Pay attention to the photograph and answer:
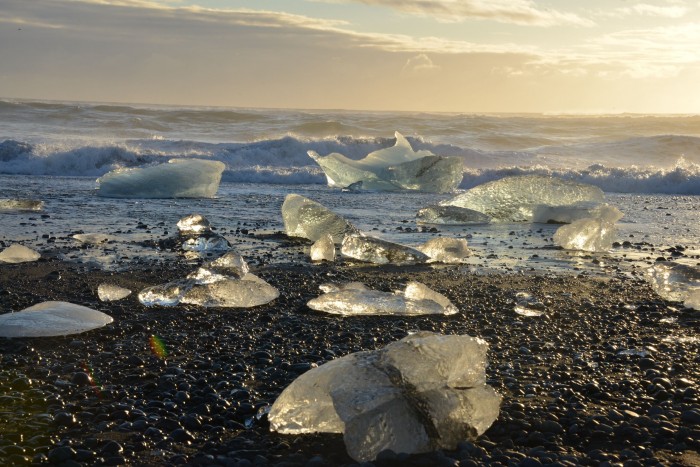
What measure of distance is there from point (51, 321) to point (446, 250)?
3.58 metres

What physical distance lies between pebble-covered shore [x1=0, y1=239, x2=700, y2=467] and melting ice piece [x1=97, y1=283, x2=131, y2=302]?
Answer: 0.25 feet

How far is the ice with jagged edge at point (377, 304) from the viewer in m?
4.55

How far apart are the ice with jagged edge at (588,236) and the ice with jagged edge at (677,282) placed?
1.80 metres

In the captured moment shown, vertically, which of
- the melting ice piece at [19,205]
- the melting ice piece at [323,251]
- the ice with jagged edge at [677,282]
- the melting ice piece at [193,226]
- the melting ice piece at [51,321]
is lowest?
the melting ice piece at [19,205]

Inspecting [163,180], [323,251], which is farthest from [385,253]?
[163,180]

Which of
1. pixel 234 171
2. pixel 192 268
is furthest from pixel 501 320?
pixel 234 171

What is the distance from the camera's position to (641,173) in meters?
16.7

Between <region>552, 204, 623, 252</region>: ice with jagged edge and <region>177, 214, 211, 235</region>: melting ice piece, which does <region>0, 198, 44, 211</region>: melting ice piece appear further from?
<region>552, 204, 623, 252</region>: ice with jagged edge

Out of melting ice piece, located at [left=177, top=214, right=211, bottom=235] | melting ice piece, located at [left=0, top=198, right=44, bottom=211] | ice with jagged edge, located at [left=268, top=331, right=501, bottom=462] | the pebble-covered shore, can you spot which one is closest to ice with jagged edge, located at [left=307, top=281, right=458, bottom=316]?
the pebble-covered shore

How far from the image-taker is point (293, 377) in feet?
11.1

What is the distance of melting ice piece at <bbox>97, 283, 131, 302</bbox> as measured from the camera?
4.78 m

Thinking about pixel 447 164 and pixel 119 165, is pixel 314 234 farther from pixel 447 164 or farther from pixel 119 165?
pixel 119 165

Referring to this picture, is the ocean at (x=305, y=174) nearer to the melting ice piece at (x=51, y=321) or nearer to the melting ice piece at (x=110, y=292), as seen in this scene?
the melting ice piece at (x=110, y=292)

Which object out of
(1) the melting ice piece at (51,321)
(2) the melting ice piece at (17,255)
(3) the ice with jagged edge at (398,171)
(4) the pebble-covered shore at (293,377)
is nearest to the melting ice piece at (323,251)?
(4) the pebble-covered shore at (293,377)
